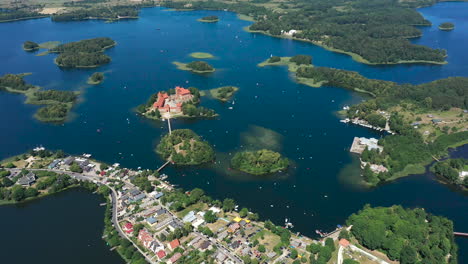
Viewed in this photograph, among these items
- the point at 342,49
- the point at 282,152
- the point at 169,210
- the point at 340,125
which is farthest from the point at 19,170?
the point at 342,49

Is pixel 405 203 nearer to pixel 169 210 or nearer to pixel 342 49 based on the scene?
pixel 169 210

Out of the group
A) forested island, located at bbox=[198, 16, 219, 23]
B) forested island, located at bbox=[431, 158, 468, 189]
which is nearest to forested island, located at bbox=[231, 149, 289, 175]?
forested island, located at bbox=[431, 158, 468, 189]

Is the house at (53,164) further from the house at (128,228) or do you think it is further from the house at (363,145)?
the house at (363,145)

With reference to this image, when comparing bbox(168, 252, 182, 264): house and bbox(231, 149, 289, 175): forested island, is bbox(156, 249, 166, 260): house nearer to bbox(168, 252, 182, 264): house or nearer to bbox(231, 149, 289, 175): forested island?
bbox(168, 252, 182, 264): house

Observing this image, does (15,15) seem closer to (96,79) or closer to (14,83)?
(14,83)

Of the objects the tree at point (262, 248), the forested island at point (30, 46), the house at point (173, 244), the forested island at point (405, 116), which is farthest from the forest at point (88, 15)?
the tree at point (262, 248)

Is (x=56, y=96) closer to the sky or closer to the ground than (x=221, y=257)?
closer to the sky

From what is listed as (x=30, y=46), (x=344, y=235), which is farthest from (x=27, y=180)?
(x=30, y=46)
